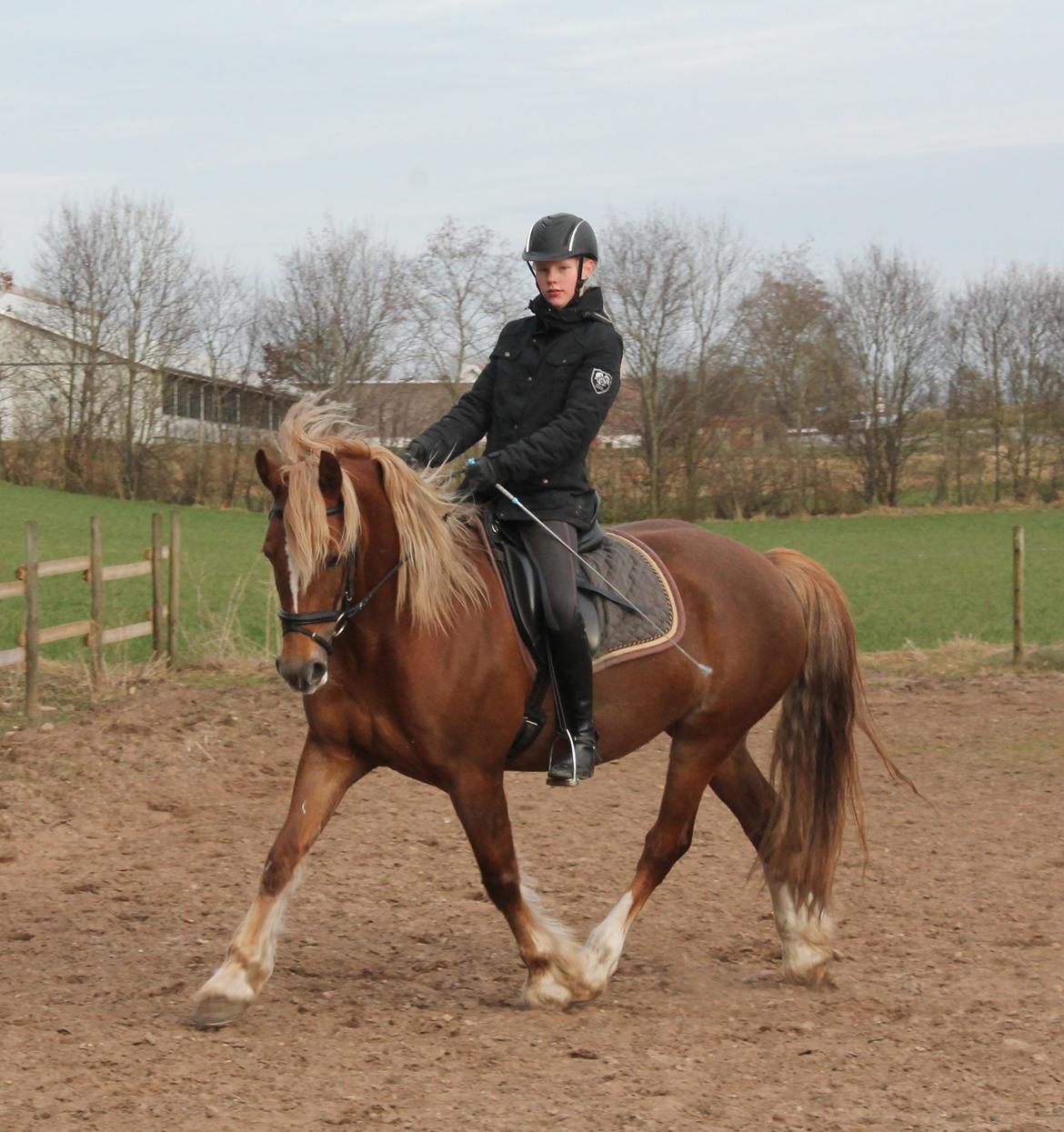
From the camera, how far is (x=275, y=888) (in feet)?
14.8

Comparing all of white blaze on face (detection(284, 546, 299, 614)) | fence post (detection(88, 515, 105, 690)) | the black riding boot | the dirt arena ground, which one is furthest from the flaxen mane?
fence post (detection(88, 515, 105, 690))

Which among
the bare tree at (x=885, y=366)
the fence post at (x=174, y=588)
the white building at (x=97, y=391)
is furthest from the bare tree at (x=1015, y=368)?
the fence post at (x=174, y=588)

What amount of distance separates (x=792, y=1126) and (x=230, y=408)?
44060 millimetres

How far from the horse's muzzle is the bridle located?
8 cm

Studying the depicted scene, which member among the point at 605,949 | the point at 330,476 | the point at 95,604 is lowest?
the point at 605,949

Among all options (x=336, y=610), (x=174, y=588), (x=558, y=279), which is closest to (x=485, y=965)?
(x=336, y=610)

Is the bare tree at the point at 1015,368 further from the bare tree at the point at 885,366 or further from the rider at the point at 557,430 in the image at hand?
the rider at the point at 557,430

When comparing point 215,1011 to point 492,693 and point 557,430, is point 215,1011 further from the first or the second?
point 557,430

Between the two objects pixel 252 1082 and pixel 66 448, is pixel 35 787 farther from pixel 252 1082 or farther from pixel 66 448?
pixel 66 448

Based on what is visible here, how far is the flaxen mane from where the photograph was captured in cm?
421

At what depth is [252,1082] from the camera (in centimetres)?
388

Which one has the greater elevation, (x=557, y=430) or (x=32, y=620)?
(x=557, y=430)

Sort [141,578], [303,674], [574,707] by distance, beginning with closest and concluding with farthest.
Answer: [303,674] < [574,707] < [141,578]

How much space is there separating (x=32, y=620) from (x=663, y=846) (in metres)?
7.03
